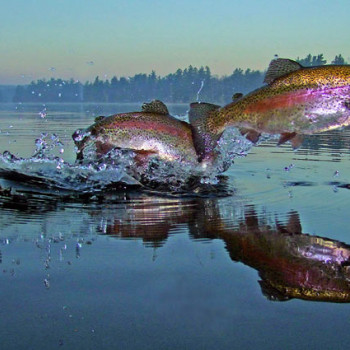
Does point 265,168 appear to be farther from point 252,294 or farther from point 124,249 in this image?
point 252,294

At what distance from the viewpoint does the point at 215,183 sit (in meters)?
8.67

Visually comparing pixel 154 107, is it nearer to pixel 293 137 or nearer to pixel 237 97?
pixel 237 97

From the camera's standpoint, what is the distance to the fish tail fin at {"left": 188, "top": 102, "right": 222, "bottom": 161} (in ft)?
23.7

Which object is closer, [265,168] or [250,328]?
[250,328]

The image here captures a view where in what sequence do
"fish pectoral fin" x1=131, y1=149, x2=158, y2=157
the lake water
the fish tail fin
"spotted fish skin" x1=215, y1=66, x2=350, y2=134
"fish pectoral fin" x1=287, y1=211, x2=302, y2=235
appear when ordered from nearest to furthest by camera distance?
the lake water → "fish pectoral fin" x1=287, y1=211, x2=302, y2=235 → "spotted fish skin" x1=215, y1=66, x2=350, y2=134 → the fish tail fin → "fish pectoral fin" x1=131, y1=149, x2=158, y2=157

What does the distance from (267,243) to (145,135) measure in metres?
4.20

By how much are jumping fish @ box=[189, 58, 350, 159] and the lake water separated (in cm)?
93

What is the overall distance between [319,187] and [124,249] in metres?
4.25

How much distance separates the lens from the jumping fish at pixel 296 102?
21.8 ft

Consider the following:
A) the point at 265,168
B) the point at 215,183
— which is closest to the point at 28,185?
the point at 215,183

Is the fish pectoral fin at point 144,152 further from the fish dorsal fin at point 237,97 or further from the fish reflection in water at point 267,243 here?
the fish dorsal fin at point 237,97

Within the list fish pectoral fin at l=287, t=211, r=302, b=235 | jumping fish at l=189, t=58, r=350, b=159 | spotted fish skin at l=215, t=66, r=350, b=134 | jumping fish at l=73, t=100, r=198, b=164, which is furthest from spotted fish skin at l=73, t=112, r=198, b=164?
fish pectoral fin at l=287, t=211, r=302, b=235

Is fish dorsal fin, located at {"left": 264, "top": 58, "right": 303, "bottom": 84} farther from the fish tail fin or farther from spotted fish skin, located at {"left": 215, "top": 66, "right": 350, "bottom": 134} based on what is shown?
the fish tail fin

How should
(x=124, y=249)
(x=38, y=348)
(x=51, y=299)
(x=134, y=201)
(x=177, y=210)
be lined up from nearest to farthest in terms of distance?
(x=38, y=348) < (x=51, y=299) < (x=124, y=249) < (x=177, y=210) < (x=134, y=201)
